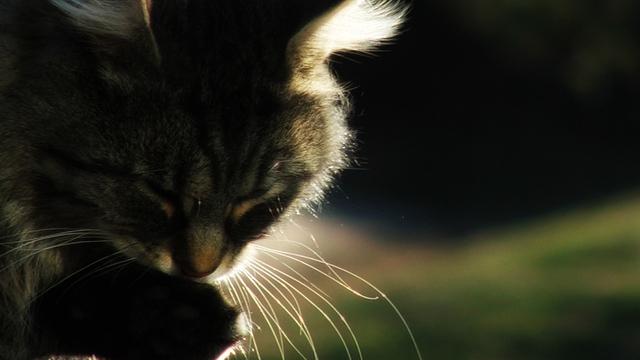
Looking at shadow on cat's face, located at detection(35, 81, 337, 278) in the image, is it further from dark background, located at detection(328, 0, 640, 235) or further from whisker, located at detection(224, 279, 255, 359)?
dark background, located at detection(328, 0, 640, 235)

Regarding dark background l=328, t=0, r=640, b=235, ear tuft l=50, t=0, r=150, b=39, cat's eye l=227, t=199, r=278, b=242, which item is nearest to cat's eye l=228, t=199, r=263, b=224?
cat's eye l=227, t=199, r=278, b=242

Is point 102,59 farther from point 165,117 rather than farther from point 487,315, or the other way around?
point 487,315

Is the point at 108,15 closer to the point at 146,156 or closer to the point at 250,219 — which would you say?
the point at 146,156

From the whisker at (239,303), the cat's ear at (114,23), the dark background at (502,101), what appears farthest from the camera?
the dark background at (502,101)

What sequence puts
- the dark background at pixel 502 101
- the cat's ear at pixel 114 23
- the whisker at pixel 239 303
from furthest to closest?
1. the dark background at pixel 502 101
2. the whisker at pixel 239 303
3. the cat's ear at pixel 114 23

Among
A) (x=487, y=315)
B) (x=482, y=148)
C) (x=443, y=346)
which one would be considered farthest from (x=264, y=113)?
(x=482, y=148)

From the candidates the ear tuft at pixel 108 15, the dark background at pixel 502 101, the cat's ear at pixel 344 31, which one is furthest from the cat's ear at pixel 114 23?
the dark background at pixel 502 101

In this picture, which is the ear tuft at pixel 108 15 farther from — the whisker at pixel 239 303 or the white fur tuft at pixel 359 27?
the whisker at pixel 239 303

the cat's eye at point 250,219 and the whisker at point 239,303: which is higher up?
the cat's eye at point 250,219
